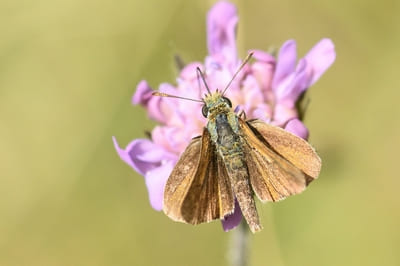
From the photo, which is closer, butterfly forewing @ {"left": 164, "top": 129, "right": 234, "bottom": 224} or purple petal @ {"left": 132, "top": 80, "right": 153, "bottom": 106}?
butterfly forewing @ {"left": 164, "top": 129, "right": 234, "bottom": 224}

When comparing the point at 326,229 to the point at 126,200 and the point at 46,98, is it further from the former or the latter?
the point at 46,98

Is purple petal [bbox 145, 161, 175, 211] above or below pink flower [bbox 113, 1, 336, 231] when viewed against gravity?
below

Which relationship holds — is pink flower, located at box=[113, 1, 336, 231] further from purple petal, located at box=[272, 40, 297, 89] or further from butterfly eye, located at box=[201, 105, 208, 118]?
butterfly eye, located at box=[201, 105, 208, 118]

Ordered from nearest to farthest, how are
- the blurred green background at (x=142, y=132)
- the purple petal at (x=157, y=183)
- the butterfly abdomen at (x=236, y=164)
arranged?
the butterfly abdomen at (x=236, y=164) < the purple petal at (x=157, y=183) < the blurred green background at (x=142, y=132)

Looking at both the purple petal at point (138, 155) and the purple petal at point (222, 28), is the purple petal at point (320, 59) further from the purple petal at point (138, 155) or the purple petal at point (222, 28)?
the purple petal at point (138, 155)

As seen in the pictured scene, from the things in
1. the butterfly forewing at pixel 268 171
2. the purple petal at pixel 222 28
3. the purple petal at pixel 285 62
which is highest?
the purple petal at pixel 222 28

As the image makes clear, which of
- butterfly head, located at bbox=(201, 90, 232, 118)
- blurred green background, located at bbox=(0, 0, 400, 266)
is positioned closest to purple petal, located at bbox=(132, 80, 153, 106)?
butterfly head, located at bbox=(201, 90, 232, 118)

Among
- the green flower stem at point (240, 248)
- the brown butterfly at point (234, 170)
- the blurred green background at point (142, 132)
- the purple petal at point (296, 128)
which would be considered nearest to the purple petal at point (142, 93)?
the brown butterfly at point (234, 170)
